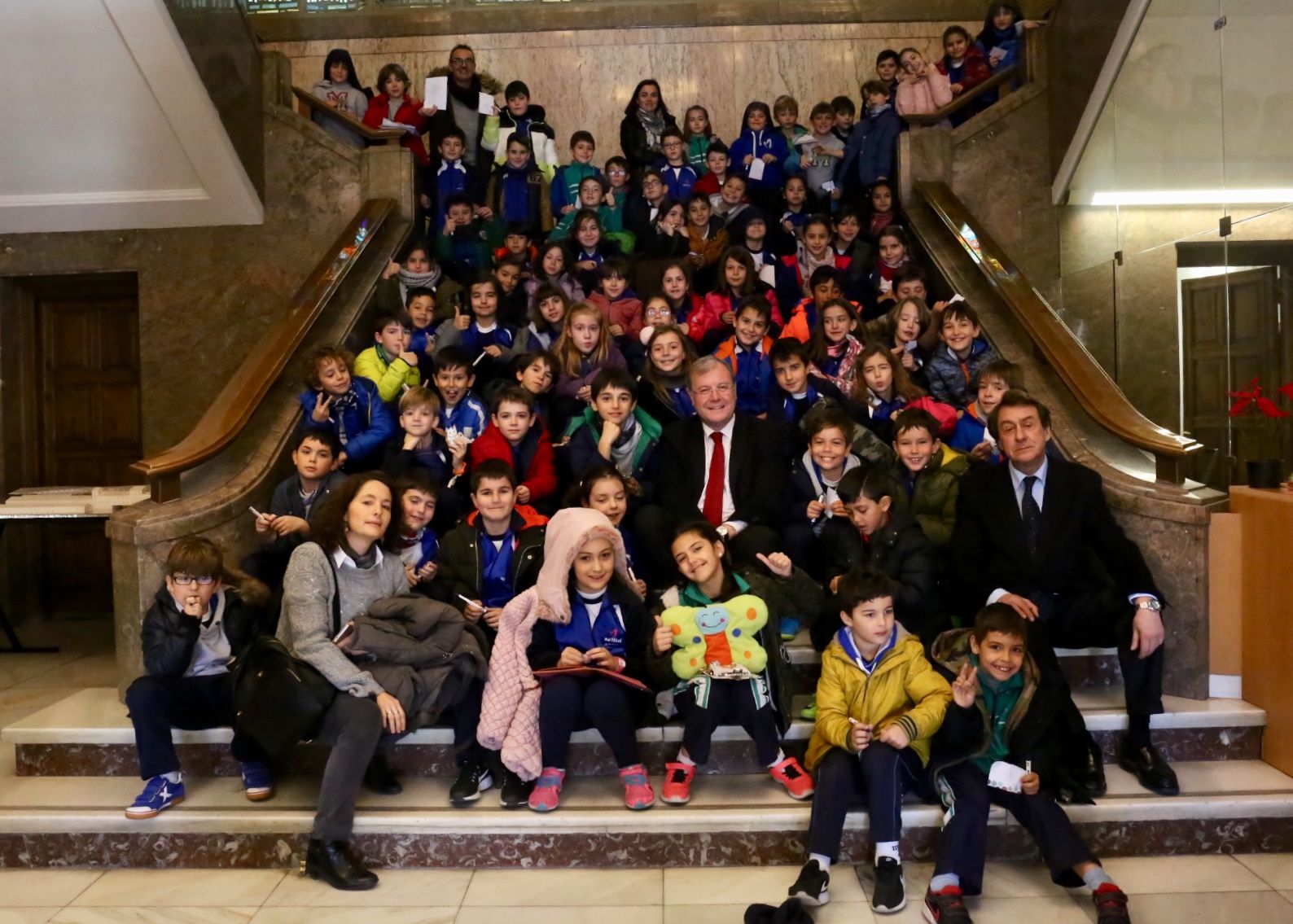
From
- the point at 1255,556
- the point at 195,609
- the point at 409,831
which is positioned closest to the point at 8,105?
the point at 195,609

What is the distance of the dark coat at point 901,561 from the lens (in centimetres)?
361

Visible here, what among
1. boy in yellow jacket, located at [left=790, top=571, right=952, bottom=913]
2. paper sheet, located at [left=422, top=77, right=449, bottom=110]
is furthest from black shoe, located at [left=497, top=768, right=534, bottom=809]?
paper sheet, located at [left=422, top=77, right=449, bottom=110]

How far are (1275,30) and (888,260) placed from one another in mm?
2162

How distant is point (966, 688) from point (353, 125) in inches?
222

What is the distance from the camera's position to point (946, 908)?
2.80 metres

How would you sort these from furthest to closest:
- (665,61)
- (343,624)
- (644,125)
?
(665,61) → (644,125) → (343,624)

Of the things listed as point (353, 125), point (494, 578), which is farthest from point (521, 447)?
point (353, 125)

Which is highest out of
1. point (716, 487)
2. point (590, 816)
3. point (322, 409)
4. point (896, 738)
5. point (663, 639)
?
point (322, 409)

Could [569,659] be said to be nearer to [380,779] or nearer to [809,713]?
[380,779]

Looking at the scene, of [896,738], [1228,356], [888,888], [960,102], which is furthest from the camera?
[960,102]

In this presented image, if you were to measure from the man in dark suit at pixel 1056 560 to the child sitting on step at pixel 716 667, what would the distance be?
79 centimetres

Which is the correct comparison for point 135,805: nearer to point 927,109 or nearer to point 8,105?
point 8,105

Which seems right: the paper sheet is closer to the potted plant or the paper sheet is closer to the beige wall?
the beige wall

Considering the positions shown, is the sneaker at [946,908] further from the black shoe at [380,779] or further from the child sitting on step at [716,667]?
the black shoe at [380,779]
